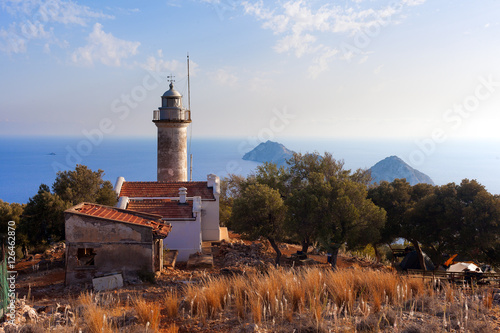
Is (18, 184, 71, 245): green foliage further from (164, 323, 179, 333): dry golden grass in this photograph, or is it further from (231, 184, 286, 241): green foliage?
(164, 323, 179, 333): dry golden grass

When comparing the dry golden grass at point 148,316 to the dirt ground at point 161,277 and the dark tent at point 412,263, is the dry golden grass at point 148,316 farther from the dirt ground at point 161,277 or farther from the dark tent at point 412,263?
the dark tent at point 412,263

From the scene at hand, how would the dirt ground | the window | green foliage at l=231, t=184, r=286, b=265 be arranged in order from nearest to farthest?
1. the dirt ground
2. the window
3. green foliage at l=231, t=184, r=286, b=265

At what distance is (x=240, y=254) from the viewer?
2072 cm

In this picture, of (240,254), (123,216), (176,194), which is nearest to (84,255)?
(123,216)

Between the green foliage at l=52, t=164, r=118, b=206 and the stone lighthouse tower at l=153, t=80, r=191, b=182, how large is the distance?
176 inches

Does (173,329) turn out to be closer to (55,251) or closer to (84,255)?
(84,255)

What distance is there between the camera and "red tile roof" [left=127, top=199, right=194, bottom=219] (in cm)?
2119

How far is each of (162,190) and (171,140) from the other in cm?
654

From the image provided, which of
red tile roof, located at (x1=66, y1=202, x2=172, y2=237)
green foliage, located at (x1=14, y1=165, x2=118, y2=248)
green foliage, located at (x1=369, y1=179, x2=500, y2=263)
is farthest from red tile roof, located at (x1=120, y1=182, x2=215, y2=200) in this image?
green foliage, located at (x1=369, y1=179, x2=500, y2=263)

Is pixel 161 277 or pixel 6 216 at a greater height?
pixel 6 216

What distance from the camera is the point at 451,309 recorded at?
22.9 feet

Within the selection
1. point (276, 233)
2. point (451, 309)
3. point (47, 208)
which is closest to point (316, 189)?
point (276, 233)

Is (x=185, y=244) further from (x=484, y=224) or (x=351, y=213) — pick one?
(x=484, y=224)

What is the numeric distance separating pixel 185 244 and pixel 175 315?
1339cm
